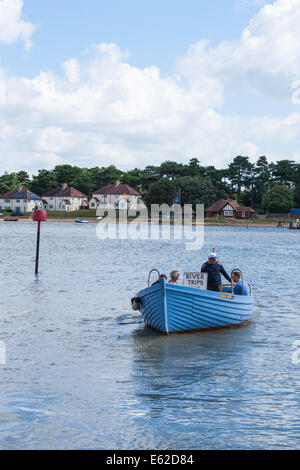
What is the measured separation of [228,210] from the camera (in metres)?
172

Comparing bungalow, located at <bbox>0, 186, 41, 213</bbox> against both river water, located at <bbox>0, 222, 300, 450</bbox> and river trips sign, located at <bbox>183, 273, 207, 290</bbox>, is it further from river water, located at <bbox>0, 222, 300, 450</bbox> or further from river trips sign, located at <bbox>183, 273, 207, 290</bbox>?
river trips sign, located at <bbox>183, 273, 207, 290</bbox>

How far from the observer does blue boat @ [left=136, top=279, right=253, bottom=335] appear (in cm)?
1739

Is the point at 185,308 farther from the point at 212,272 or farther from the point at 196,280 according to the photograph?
the point at 212,272

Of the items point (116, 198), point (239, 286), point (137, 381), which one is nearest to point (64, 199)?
point (116, 198)

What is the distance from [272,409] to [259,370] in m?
3.05

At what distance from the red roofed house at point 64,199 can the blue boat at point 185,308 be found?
6660 inches

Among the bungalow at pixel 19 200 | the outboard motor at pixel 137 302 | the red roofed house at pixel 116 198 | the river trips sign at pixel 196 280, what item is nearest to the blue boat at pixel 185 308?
the outboard motor at pixel 137 302

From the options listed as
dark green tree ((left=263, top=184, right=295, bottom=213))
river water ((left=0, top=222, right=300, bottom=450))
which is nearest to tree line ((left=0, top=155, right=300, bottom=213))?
dark green tree ((left=263, top=184, right=295, bottom=213))

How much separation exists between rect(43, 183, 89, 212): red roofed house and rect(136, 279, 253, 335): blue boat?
16917cm

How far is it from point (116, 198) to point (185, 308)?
548 ft

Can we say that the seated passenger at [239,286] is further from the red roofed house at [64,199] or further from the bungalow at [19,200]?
the bungalow at [19,200]

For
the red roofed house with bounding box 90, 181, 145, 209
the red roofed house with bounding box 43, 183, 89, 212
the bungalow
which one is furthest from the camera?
the bungalow

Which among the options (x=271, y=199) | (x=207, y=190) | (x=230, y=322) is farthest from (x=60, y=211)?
(x=230, y=322)

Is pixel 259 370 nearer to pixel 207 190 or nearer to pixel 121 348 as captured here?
pixel 121 348
